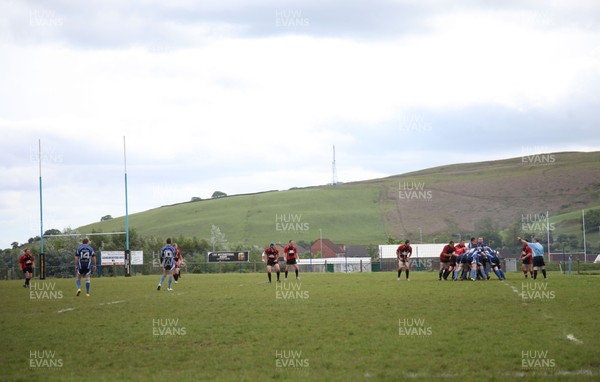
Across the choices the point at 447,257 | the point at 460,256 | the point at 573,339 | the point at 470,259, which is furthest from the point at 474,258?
the point at 573,339

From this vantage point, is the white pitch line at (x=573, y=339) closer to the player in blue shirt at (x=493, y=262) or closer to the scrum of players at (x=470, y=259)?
the scrum of players at (x=470, y=259)

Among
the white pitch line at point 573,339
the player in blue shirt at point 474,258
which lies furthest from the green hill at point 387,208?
the white pitch line at point 573,339

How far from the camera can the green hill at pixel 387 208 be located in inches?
5527

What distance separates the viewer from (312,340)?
14.9 m

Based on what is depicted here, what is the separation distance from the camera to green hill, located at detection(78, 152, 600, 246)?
140375mm

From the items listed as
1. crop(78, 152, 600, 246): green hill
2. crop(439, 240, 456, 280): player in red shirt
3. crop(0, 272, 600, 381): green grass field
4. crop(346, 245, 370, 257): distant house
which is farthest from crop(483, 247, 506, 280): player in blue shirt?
crop(78, 152, 600, 246): green hill

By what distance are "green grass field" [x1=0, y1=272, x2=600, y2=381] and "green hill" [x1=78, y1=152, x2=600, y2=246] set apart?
363ft

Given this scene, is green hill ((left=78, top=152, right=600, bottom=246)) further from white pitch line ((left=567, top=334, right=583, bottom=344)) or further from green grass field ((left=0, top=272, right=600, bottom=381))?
white pitch line ((left=567, top=334, right=583, bottom=344))

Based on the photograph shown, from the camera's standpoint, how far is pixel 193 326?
17.8 m

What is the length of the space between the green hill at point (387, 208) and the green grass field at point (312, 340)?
363 ft

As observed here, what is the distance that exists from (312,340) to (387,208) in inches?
5554

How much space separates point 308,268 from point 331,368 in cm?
7912

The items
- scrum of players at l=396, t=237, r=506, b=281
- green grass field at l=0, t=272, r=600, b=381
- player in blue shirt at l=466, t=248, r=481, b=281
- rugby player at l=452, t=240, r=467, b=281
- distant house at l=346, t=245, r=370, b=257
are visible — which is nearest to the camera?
green grass field at l=0, t=272, r=600, b=381

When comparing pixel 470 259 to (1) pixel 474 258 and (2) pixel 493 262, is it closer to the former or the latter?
(1) pixel 474 258
